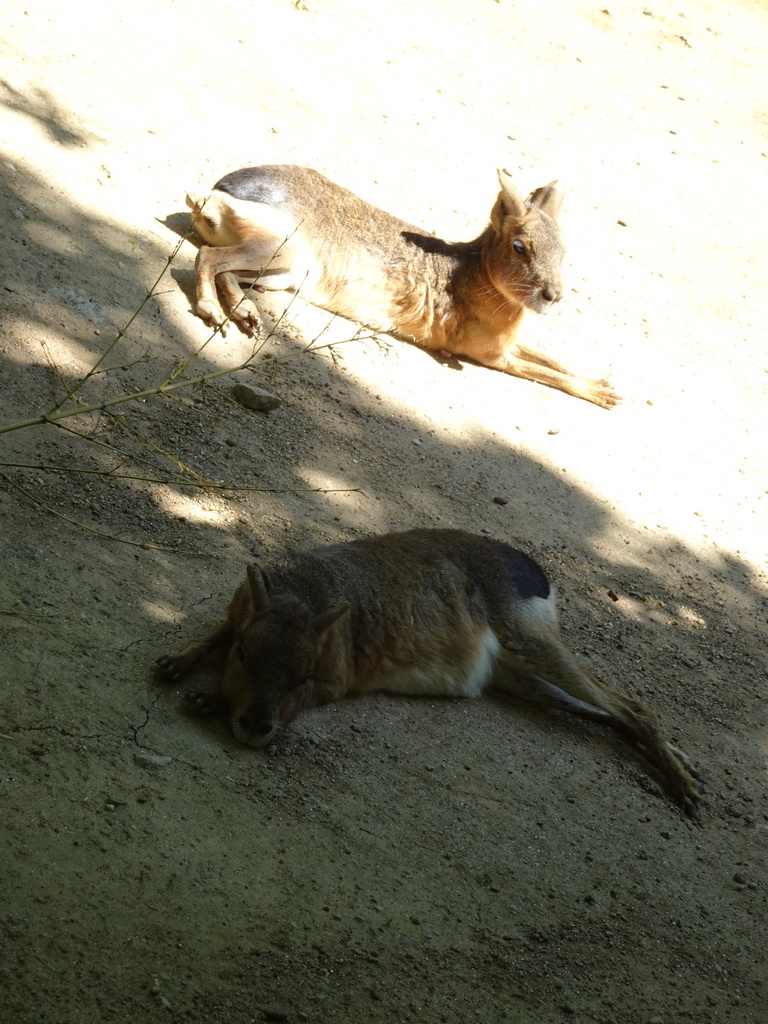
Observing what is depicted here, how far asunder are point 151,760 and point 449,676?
1.60 m

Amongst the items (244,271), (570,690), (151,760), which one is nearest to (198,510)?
(151,760)

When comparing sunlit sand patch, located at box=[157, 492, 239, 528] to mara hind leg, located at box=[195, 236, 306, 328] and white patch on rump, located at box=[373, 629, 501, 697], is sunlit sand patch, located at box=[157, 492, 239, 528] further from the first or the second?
mara hind leg, located at box=[195, 236, 306, 328]

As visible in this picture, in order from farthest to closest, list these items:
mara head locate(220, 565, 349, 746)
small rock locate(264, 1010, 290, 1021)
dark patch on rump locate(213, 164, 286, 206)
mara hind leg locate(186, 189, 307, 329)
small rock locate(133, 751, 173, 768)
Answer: dark patch on rump locate(213, 164, 286, 206)
mara hind leg locate(186, 189, 307, 329)
mara head locate(220, 565, 349, 746)
small rock locate(133, 751, 173, 768)
small rock locate(264, 1010, 290, 1021)

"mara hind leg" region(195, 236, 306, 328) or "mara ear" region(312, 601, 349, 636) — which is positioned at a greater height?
"mara ear" region(312, 601, 349, 636)

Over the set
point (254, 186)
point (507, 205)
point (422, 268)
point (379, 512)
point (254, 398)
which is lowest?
point (379, 512)

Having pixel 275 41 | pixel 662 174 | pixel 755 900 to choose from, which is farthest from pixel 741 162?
pixel 755 900

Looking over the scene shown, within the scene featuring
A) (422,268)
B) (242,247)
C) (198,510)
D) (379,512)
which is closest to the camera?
(198,510)

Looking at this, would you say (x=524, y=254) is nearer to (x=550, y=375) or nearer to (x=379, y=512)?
(x=550, y=375)

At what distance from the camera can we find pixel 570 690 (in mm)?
4797

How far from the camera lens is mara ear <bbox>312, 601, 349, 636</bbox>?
4074mm

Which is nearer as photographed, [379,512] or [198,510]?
[198,510]

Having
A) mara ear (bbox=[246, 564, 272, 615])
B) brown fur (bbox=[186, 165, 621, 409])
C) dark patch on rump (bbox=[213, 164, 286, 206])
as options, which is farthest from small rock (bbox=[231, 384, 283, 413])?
mara ear (bbox=[246, 564, 272, 615])

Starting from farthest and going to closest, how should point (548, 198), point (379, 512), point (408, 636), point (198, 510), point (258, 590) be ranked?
point (548, 198)
point (379, 512)
point (198, 510)
point (408, 636)
point (258, 590)

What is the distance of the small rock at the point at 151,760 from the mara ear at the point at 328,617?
0.80 m
